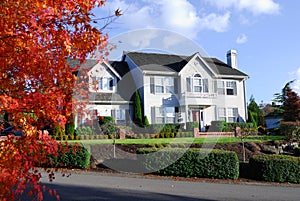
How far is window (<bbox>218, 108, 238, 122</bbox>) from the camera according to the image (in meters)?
32.8

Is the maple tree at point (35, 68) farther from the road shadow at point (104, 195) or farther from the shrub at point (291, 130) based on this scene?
the shrub at point (291, 130)

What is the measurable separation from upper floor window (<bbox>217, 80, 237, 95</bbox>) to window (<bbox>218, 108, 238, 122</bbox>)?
1.74 m

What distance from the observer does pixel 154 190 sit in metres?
10.1

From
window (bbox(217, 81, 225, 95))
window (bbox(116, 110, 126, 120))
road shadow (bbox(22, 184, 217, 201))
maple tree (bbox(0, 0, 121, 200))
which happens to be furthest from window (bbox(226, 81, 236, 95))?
maple tree (bbox(0, 0, 121, 200))

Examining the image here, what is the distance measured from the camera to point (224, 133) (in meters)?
28.2

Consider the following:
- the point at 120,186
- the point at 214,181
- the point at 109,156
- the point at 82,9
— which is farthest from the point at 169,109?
the point at 82,9

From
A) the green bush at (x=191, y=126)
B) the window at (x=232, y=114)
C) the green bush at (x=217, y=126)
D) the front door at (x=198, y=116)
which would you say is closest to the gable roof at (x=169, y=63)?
the window at (x=232, y=114)

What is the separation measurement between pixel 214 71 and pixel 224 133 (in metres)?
7.52

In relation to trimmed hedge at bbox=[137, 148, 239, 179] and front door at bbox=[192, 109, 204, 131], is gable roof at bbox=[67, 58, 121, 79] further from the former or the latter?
front door at bbox=[192, 109, 204, 131]

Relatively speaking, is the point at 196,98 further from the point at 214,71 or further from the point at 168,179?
the point at 168,179

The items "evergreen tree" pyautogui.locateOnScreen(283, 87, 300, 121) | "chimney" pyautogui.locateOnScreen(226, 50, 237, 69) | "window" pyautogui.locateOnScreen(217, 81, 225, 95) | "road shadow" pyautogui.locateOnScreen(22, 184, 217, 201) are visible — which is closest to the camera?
"road shadow" pyautogui.locateOnScreen(22, 184, 217, 201)

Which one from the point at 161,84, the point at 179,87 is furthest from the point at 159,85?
the point at 179,87

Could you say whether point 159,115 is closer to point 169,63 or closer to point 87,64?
point 169,63

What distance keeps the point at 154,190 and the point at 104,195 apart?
1.75 meters
